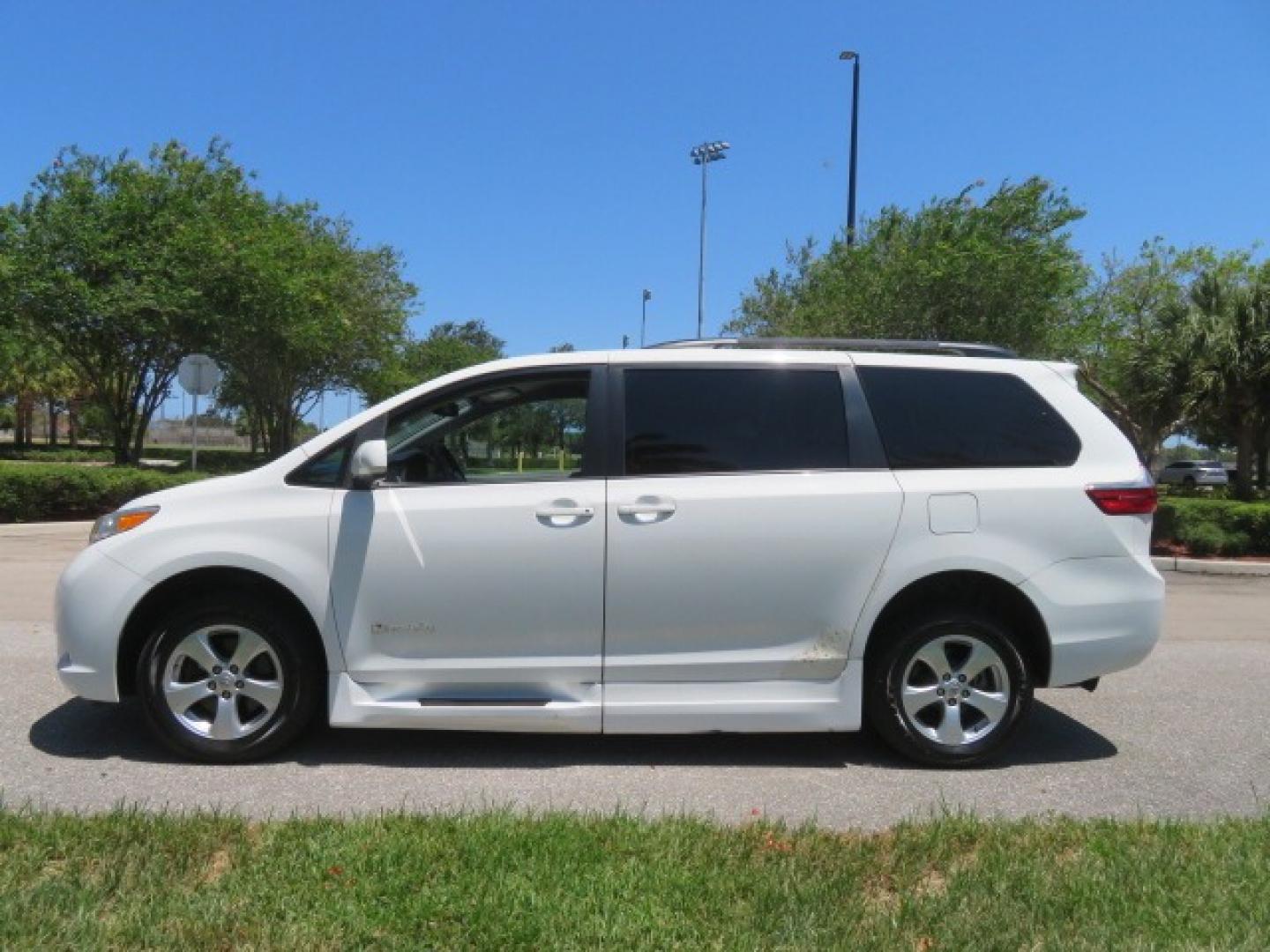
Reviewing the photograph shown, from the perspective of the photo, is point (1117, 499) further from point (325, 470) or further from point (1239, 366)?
point (1239, 366)

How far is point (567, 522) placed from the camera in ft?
14.7

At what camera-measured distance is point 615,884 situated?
3174 mm

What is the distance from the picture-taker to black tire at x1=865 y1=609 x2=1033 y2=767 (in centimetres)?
460

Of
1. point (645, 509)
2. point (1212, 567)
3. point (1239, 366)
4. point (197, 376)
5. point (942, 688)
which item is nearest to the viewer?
point (645, 509)

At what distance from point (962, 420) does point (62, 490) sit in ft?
48.4

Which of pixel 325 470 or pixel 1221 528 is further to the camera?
pixel 1221 528

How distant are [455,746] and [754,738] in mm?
1502

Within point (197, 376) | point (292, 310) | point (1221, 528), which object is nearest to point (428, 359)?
point (292, 310)

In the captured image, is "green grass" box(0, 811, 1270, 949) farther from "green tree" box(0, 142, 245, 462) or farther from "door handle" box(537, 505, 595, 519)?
"green tree" box(0, 142, 245, 462)

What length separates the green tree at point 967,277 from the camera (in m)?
17.8

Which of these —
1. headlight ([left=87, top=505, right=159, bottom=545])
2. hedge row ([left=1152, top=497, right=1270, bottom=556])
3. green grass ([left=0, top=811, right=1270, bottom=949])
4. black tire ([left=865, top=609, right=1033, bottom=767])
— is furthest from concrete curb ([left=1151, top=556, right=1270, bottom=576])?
headlight ([left=87, top=505, right=159, bottom=545])

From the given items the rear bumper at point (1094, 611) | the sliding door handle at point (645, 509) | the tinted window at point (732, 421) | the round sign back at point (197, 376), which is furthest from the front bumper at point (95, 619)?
the round sign back at point (197, 376)

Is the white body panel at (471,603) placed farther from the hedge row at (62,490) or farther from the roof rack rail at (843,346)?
the hedge row at (62,490)

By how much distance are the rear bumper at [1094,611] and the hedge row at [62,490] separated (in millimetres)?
13460
